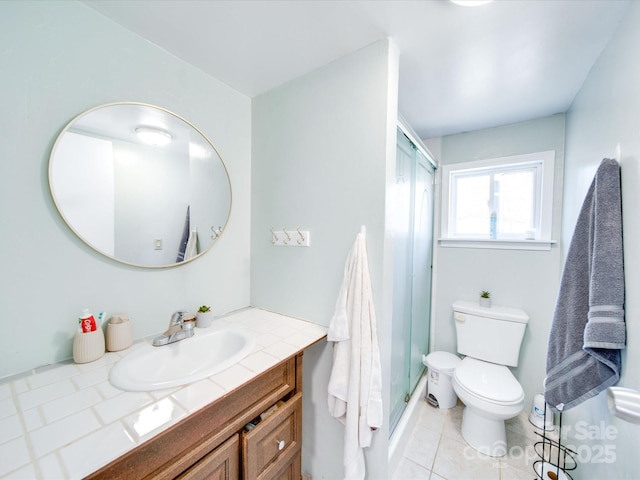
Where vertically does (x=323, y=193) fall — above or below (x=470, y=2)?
below

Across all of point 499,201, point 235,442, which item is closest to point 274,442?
point 235,442

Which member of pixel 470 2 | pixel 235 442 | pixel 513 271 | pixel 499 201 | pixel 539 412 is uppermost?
pixel 470 2

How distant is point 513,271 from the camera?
1.93 meters

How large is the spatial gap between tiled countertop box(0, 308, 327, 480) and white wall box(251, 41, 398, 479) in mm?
461

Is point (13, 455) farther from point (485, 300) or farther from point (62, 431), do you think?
point (485, 300)

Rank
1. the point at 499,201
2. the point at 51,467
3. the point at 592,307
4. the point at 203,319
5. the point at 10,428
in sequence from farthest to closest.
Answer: the point at 499,201 → the point at 203,319 → the point at 592,307 → the point at 10,428 → the point at 51,467

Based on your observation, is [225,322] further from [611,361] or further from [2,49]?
[611,361]

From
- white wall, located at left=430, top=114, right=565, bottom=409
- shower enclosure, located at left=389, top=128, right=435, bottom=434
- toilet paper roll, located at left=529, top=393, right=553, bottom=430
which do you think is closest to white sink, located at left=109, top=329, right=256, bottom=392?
shower enclosure, located at left=389, top=128, right=435, bottom=434

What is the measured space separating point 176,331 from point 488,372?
Answer: 6.52 ft

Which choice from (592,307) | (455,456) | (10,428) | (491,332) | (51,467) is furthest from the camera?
(491,332)

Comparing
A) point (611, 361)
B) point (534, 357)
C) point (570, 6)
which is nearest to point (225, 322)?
point (611, 361)

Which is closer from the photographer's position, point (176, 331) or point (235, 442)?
point (235, 442)

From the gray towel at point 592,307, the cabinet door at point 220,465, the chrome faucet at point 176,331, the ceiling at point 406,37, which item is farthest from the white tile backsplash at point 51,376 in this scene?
the gray towel at point 592,307

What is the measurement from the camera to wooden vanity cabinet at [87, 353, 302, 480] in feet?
2.12
